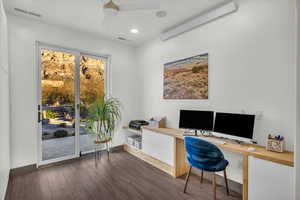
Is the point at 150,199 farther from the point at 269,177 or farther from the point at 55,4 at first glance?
the point at 55,4

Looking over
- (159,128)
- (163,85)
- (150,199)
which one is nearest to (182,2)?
(163,85)

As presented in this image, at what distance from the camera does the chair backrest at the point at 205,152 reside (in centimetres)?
187

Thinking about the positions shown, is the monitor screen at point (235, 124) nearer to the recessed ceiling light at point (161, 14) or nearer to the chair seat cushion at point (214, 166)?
the chair seat cushion at point (214, 166)

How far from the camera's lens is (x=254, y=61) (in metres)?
2.06

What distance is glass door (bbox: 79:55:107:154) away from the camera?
3.47 metres

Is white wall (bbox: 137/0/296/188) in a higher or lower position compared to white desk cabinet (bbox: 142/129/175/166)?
higher

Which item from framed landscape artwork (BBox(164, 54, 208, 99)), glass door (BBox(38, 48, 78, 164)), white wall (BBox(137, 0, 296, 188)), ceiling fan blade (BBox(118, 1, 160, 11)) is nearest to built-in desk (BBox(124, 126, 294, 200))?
white wall (BBox(137, 0, 296, 188))

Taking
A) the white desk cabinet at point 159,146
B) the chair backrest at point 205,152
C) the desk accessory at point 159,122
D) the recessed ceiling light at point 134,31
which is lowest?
the white desk cabinet at point 159,146

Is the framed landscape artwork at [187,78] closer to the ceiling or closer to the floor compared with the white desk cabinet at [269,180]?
closer to the ceiling

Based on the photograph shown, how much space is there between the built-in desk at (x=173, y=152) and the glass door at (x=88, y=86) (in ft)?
4.01

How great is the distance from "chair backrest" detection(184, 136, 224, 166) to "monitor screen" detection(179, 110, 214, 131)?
1.91 feet

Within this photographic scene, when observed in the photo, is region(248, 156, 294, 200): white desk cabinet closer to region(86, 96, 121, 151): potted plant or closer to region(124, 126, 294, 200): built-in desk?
region(124, 126, 294, 200): built-in desk

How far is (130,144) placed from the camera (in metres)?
3.79

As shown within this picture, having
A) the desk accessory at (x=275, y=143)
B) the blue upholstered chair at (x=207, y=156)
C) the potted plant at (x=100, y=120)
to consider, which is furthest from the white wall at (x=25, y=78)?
the desk accessory at (x=275, y=143)
